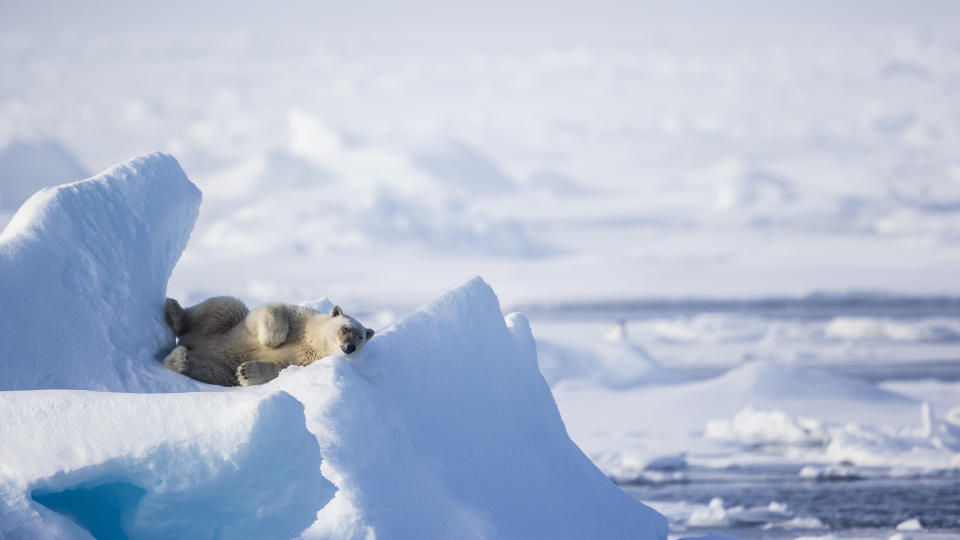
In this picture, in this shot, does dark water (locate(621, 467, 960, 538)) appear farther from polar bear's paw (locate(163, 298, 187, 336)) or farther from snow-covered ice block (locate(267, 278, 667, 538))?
polar bear's paw (locate(163, 298, 187, 336))

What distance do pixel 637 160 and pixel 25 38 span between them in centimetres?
3733

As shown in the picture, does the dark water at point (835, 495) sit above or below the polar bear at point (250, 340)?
below

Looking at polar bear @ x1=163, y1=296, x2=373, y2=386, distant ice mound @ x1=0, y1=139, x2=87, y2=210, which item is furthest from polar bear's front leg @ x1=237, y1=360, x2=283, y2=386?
distant ice mound @ x1=0, y1=139, x2=87, y2=210

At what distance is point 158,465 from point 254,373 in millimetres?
751

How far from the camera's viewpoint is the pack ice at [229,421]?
2283mm

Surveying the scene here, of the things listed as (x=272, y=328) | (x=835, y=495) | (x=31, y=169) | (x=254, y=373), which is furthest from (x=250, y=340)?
(x=31, y=169)

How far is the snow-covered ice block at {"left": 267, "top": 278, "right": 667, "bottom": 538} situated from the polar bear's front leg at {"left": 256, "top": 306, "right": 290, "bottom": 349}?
216mm

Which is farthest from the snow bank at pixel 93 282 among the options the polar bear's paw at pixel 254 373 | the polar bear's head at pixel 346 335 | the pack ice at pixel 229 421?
the polar bear's head at pixel 346 335

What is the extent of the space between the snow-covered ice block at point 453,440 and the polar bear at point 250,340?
127 millimetres

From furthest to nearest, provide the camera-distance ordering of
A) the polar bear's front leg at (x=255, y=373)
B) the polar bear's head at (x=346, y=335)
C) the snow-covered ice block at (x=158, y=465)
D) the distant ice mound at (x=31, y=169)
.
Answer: the distant ice mound at (x=31, y=169)
the polar bear's front leg at (x=255, y=373)
the polar bear's head at (x=346, y=335)
the snow-covered ice block at (x=158, y=465)

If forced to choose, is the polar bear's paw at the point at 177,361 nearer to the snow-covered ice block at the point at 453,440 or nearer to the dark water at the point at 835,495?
the snow-covered ice block at the point at 453,440

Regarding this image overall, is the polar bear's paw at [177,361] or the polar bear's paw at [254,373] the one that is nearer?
the polar bear's paw at [254,373]

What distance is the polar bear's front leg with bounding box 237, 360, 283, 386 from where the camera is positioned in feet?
9.89

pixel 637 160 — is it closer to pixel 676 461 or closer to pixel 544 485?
pixel 676 461
